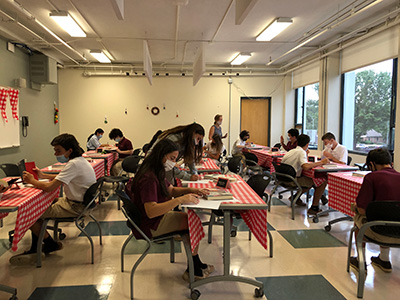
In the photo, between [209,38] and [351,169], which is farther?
[209,38]

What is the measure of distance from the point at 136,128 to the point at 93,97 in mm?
1674

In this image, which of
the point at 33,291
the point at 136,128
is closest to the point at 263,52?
the point at 136,128

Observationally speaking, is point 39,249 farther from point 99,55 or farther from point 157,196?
point 99,55

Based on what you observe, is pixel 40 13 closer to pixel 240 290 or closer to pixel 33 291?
pixel 33 291

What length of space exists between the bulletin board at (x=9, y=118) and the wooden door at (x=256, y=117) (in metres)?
6.54

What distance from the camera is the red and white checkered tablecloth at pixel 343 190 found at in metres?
3.06

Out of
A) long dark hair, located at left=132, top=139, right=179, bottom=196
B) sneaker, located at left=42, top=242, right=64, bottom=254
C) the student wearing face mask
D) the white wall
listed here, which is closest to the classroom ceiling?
the white wall


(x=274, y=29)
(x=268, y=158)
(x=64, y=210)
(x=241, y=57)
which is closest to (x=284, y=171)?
(x=268, y=158)

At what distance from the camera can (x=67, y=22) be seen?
215 inches

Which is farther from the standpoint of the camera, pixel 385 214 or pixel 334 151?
pixel 334 151

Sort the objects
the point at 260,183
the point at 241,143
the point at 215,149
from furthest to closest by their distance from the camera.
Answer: the point at 241,143, the point at 215,149, the point at 260,183

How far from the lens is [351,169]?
13.1 feet

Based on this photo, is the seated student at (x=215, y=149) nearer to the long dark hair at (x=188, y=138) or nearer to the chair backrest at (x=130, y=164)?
the chair backrest at (x=130, y=164)

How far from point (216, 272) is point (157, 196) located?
3.13 feet
